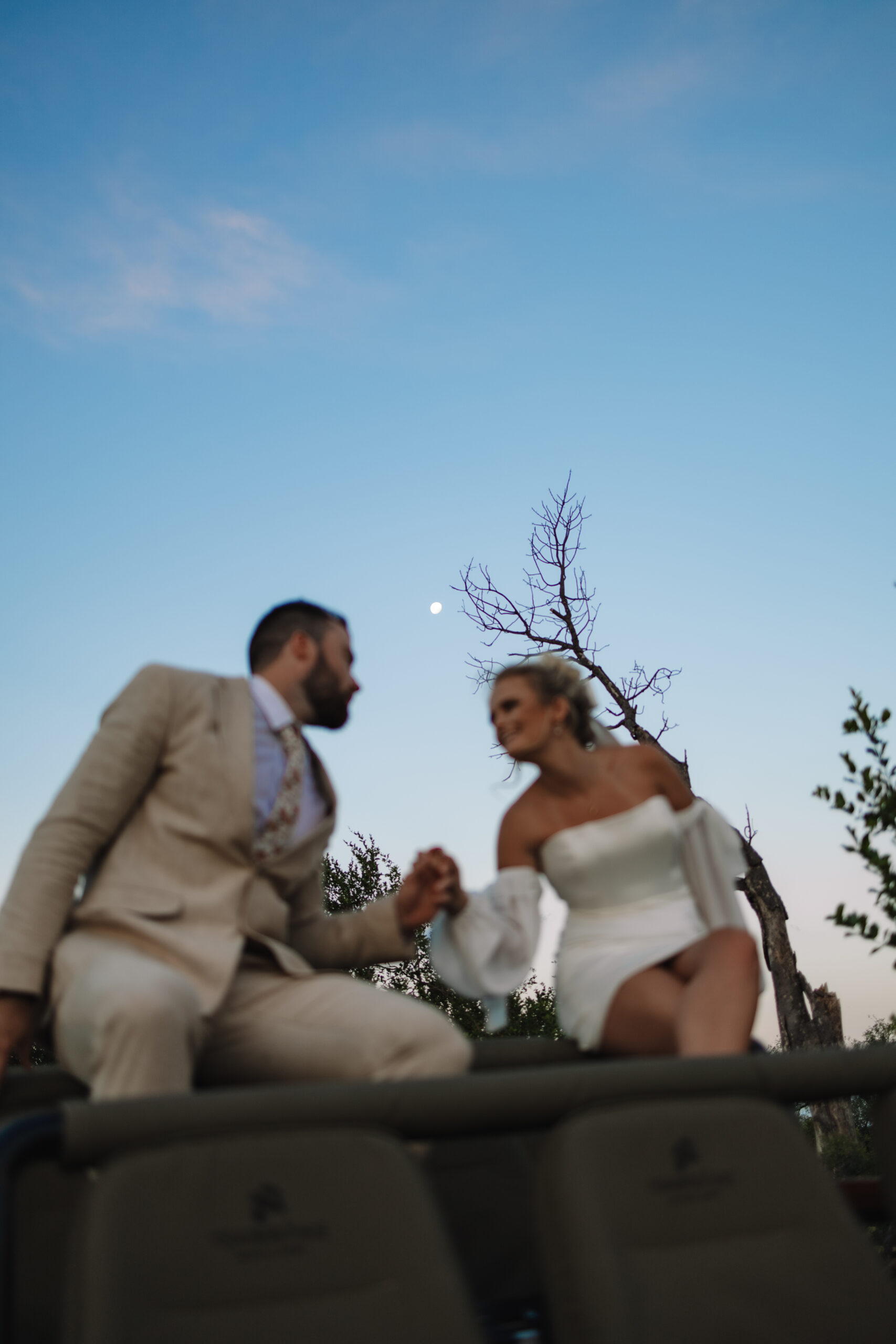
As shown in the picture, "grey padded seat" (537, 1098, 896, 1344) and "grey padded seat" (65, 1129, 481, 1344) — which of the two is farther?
"grey padded seat" (537, 1098, 896, 1344)

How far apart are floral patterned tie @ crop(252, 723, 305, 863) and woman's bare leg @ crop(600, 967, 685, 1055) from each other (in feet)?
3.45

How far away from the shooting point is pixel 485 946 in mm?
3209

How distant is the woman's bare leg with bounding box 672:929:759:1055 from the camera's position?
2883 mm

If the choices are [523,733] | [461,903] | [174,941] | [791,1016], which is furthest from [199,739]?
[791,1016]

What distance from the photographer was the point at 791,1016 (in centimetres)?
1273

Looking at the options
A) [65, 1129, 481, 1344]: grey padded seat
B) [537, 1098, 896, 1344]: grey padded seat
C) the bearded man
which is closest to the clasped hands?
the bearded man

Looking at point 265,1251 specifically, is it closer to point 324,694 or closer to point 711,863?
point 324,694

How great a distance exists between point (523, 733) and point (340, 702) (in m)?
0.80

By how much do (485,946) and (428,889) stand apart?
0.24 m

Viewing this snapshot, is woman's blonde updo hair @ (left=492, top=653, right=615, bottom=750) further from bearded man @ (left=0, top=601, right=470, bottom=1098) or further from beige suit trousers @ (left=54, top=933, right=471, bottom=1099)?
beige suit trousers @ (left=54, top=933, right=471, bottom=1099)

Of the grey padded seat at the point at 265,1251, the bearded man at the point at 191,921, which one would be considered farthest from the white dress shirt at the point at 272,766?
the grey padded seat at the point at 265,1251

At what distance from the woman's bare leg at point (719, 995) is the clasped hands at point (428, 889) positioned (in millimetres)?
692

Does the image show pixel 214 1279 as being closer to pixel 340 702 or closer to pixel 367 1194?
pixel 367 1194

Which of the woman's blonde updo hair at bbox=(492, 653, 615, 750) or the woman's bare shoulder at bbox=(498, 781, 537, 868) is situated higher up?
the woman's blonde updo hair at bbox=(492, 653, 615, 750)
